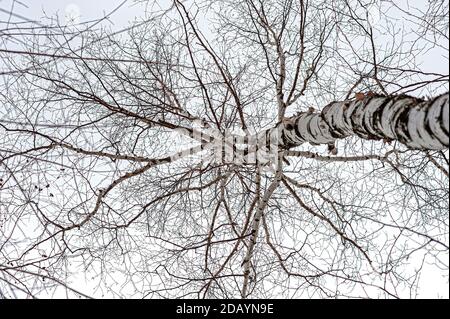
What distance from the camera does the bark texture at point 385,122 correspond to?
1734 millimetres

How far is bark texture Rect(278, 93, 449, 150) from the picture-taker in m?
1.73

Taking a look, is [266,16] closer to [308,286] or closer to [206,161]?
[206,161]

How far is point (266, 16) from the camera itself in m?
3.93

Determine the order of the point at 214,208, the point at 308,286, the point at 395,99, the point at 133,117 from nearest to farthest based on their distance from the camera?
the point at 395,99, the point at 308,286, the point at 133,117, the point at 214,208

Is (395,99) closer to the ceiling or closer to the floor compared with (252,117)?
closer to the floor

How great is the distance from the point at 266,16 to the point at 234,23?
0.29 meters

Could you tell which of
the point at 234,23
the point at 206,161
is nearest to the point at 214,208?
the point at 206,161

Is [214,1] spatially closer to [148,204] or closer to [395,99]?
[148,204]

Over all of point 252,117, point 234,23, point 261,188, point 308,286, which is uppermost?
point 234,23

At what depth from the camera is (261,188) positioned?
4027 millimetres

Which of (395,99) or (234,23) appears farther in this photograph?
(234,23)

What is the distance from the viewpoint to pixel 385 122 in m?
2.05
